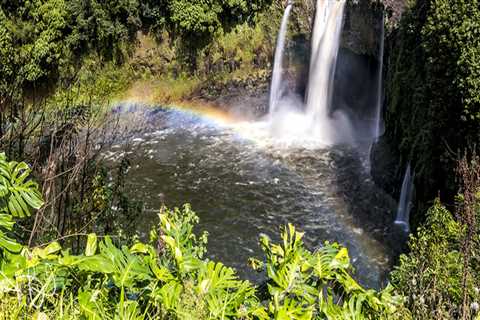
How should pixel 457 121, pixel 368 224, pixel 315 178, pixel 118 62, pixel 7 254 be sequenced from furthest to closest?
pixel 118 62, pixel 315 178, pixel 368 224, pixel 457 121, pixel 7 254

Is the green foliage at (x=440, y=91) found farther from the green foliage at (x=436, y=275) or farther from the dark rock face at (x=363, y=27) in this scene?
the dark rock face at (x=363, y=27)

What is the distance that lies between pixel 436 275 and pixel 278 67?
49.9ft

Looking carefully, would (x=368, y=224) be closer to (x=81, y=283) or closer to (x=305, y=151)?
(x=305, y=151)

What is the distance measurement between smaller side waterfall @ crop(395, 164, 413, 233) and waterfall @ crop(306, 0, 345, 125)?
5.98 m

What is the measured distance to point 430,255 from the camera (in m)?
5.29

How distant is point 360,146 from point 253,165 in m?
3.58

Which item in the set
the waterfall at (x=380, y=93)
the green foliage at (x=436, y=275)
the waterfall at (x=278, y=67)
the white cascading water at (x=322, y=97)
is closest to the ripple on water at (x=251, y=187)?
the white cascading water at (x=322, y=97)

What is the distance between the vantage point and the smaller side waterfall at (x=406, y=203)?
38.6 feet

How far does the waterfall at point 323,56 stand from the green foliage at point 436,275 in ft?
38.5

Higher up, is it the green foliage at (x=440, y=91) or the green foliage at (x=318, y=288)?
the green foliage at (x=440, y=91)

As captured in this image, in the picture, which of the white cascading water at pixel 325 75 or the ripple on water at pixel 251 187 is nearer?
the ripple on water at pixel 251 187

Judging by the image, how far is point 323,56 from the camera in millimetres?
17656

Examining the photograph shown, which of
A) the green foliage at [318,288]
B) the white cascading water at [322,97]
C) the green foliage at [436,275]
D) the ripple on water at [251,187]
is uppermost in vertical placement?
the white cascading water at [322,97]

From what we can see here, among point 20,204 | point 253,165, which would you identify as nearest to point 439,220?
point 20,204
